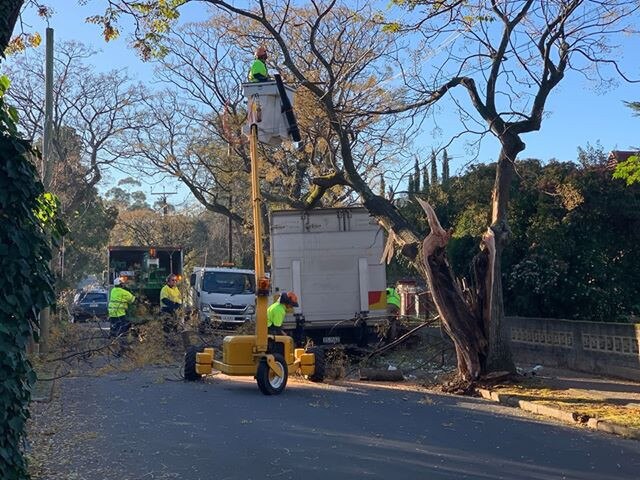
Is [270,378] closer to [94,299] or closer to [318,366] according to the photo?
[318,366]

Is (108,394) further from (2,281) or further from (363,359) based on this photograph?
(2,281)

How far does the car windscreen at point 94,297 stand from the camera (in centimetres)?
3653

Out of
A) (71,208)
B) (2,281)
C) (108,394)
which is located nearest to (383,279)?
(108,394)

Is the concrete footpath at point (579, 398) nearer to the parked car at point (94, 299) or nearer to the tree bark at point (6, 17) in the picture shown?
the tree bark at point (6, 17)

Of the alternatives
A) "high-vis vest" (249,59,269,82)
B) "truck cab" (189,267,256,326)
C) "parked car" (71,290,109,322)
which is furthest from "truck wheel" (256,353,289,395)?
"parked car" (71,290,109,322)

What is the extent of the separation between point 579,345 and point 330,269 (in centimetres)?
572

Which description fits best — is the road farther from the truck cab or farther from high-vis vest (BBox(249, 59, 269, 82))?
the truck cab

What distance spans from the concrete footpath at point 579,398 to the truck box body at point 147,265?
671 inches

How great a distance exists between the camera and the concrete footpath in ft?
35.1

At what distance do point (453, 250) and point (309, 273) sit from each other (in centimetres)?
536

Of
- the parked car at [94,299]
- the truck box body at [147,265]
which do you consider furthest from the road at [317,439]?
the parked car at [94,299]

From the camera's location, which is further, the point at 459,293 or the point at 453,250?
the point at 453,250

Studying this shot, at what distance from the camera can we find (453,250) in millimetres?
21422

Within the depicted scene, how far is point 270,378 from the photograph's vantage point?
13148mm
